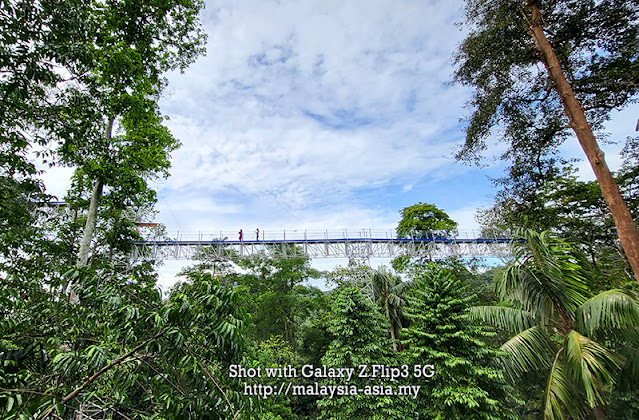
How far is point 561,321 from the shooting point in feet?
18.9

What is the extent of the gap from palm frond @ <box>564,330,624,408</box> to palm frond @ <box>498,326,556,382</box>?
97 cm

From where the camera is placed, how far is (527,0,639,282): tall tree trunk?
4645 mm

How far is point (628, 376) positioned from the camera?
4965 mm

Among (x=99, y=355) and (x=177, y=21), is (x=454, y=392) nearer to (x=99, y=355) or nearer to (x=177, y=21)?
(x=99, y=355)

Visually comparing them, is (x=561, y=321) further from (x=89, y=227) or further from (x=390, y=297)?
(x=89, y=227)

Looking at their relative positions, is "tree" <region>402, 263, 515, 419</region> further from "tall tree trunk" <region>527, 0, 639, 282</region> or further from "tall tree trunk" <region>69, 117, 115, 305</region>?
"tall tree trunk" <region>69, 117, 115, 305</region>

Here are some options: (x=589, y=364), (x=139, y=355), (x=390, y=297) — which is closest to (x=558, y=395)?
(x=589, y=364)

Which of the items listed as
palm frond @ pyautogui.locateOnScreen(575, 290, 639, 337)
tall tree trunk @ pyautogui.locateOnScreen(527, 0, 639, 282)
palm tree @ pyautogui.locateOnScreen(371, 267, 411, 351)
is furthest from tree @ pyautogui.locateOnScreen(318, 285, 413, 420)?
tall tree trunk @ pyautogui.locateOnScreen(527, 0, 639, 282)

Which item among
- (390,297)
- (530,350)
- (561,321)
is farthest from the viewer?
(390,297)

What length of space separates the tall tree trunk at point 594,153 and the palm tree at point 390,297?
9.94 meters

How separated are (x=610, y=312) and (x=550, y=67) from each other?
4.44 metres

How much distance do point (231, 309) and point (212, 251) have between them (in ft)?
52.8

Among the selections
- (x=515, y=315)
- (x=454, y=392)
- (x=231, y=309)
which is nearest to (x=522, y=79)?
(x=515, y=315)

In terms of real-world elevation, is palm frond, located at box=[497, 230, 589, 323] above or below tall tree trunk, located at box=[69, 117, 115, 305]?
below
